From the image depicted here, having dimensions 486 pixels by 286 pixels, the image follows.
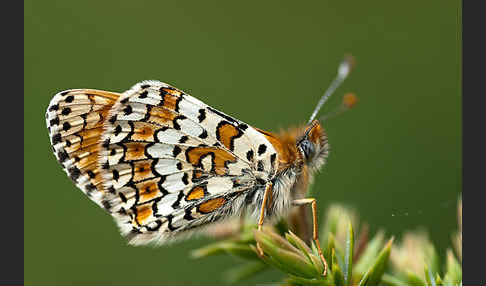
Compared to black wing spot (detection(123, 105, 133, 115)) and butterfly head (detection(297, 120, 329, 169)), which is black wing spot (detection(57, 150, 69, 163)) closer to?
black wing spot (detection(123, 105, 133, 115))

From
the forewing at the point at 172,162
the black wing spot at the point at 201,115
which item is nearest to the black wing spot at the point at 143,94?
the forewing at the point at 172,162

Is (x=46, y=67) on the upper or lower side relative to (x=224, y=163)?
upper

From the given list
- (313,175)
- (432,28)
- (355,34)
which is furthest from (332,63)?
(313,175)

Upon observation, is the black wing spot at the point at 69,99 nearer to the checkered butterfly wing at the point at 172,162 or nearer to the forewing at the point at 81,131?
the forewing at the point at 81,131

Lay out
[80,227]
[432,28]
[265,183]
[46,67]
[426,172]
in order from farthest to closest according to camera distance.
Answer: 1. [432,28]
2. [46,67]
3. [80,227]
4. [426,172]
5. [265,183]

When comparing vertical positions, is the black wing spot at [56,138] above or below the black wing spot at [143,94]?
below

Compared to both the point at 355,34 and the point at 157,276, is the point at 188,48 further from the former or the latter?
the point at 157,276
